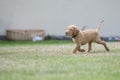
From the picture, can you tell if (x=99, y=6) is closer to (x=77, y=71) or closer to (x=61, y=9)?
(x=61, y=9)

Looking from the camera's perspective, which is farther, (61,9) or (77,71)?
(61,9)

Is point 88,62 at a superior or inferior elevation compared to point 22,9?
inferior

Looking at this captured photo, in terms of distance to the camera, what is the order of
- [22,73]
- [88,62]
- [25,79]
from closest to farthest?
[25,79], [22,73], [88,62]

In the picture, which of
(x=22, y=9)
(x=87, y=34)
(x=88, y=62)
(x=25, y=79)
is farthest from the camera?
(x=22, y=9)

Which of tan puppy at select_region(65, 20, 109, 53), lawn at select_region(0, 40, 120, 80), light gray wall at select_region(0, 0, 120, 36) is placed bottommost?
lawn at select_region(0, 40, 120, 80)

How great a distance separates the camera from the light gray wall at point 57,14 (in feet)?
51.6

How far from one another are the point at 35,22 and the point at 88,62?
26.7ft

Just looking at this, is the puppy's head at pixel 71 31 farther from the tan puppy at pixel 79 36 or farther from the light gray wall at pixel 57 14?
the light gray wall at pixel 57 14

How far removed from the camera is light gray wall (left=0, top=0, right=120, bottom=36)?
51.6ft

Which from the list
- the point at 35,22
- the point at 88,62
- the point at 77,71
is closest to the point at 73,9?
the point at 35,22

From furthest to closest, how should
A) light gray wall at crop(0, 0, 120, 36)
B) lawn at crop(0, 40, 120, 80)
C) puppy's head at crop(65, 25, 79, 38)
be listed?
light gray wall at crop(0, 0, 120, 36) < puppy's head at crop(65, 25, 79, 38) < lawn at crop(0, 40, 120, 80)

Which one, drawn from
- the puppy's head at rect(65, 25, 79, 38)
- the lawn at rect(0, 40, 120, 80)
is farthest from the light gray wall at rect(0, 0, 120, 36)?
the lawn at rect(0, 40, 120, 80)

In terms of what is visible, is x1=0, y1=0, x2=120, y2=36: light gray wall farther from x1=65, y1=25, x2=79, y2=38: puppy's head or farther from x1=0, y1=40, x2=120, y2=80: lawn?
x1=0, y1=40, x2=120, y2=80: lawn

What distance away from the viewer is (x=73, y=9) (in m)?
16.1
